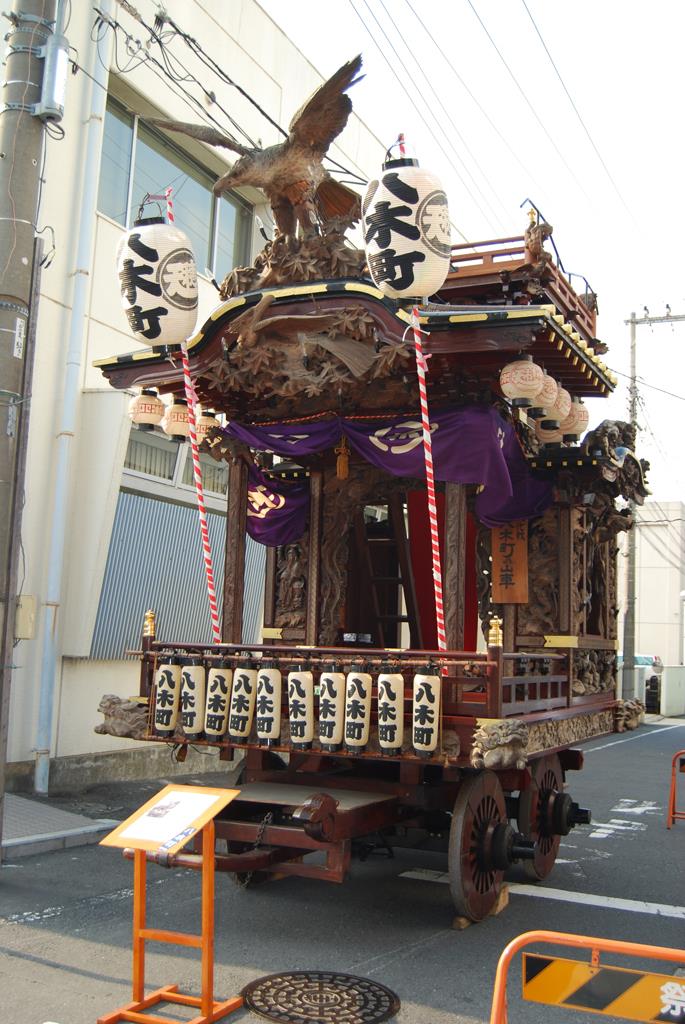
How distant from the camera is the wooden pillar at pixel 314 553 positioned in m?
8.87

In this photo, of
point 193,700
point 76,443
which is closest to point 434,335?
point 193,700

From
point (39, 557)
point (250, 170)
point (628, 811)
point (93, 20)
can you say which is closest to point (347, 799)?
point (250, 170)

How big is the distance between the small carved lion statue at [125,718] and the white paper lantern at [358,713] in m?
1.86

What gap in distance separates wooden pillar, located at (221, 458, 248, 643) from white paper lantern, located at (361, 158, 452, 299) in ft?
8.88

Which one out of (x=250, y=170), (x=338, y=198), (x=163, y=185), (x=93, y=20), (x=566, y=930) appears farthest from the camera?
(x=163, y=185)

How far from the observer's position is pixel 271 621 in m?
9.59

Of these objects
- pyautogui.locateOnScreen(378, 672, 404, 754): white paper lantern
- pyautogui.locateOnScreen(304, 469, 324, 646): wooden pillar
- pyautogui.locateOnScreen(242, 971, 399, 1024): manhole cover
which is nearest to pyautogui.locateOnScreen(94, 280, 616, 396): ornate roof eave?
pyautogui.locateOnScreen(304, 469, 324, 646): wooden pillar

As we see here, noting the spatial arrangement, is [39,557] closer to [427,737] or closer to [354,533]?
[354,533]

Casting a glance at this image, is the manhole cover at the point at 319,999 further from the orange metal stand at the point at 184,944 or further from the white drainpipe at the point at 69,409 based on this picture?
the white drainpipe at the point at 69,409

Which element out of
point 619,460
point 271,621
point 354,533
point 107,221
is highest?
point 107,221

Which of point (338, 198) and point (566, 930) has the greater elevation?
point (338, 198)

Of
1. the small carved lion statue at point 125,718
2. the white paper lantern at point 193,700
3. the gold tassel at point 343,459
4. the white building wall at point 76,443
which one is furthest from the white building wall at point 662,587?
the white paper lantern at point 193,700

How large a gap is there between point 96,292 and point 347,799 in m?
7.75

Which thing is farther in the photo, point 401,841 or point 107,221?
point 107,221
